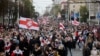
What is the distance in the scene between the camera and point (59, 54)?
18.6 meters

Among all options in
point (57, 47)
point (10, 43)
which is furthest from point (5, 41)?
point (57, 47)

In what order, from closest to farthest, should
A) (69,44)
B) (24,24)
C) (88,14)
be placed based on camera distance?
(24,24), (69,44), (88,14)

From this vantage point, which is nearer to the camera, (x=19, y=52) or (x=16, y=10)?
(x=19, y=52)

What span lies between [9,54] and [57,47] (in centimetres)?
229

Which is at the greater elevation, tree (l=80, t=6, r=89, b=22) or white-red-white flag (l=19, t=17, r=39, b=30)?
white-red-white flag (l=19, t=17, r=39, b=30)

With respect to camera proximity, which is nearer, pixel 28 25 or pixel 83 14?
pixel 28 25

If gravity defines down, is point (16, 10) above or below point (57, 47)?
below

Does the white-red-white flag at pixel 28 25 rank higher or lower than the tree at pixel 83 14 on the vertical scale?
higher

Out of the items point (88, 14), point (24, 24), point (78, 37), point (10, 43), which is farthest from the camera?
point (88, 14)

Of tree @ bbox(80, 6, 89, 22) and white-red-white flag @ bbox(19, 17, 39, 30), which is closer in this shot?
white-red-white flag @ bbox(19, 17, 39, 30)

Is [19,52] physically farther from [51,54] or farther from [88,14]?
[88,14]

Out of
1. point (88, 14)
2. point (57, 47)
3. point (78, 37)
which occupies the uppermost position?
point (57, 47)

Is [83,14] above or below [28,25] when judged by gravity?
below

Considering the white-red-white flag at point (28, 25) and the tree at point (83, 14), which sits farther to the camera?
the tree at point (83, 14)
